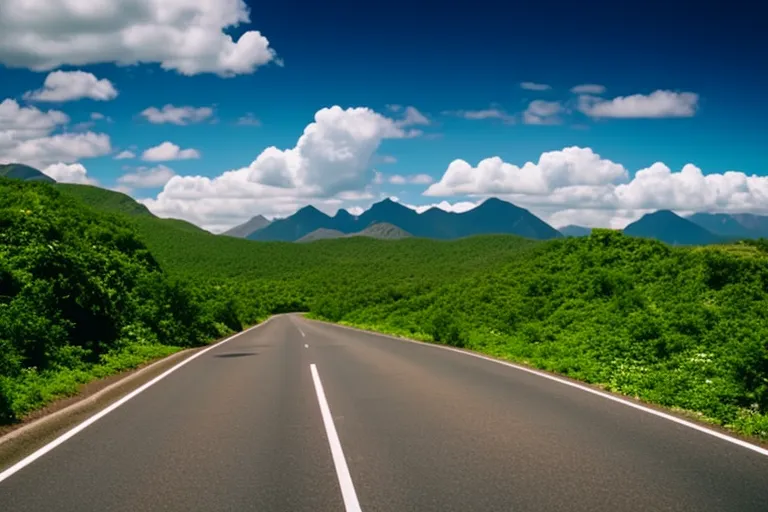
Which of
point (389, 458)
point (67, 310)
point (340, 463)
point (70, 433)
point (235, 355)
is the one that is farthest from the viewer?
point (235, 355)

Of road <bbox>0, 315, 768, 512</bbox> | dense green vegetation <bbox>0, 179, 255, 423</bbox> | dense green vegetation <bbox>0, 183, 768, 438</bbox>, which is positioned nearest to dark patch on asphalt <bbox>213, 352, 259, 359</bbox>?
dense green vegetation <bbox>0, 179, 255, 423</bbox>

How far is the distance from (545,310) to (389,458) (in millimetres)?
25292

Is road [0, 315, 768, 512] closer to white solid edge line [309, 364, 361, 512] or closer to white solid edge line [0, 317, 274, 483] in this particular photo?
white solid edge line [309, 364, 361, 512]

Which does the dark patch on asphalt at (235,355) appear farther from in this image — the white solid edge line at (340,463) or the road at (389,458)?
the white solid edge line at (340,463)

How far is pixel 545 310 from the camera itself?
3058cm

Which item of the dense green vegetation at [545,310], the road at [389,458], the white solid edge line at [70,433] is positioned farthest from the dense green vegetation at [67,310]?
the road at [389,458]

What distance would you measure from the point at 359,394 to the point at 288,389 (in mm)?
1642

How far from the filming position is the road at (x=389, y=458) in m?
5.25

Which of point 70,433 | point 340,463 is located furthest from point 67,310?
point 340,463

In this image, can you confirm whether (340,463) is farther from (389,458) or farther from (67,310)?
(67,310)

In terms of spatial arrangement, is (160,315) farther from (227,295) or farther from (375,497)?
(375,497)

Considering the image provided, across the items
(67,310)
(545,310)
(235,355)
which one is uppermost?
(67,310)

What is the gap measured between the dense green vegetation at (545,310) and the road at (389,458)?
80.3 inches

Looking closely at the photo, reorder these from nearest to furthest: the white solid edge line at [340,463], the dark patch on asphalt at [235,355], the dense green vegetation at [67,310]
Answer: the white solid edge line at [340,463] → the dense green vegetation at [67,310] → the dark patch on asphalt at [235,355]
